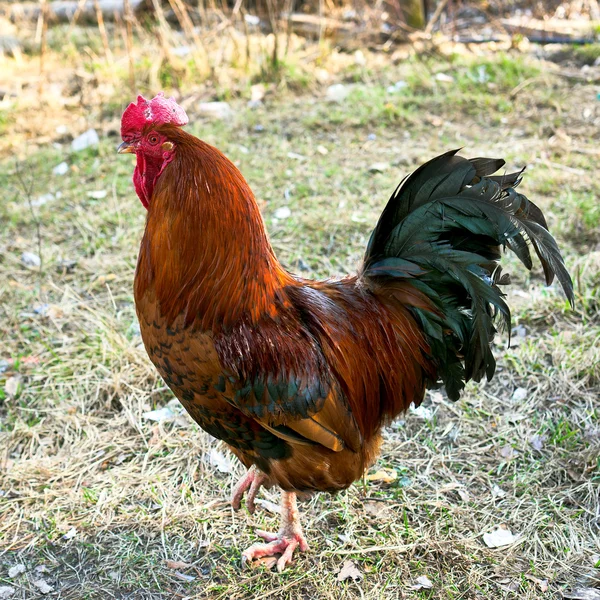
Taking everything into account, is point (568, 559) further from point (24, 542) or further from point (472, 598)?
point (24, 542)

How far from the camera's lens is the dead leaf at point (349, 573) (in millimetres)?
2910

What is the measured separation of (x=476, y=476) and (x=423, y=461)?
11.7 inches

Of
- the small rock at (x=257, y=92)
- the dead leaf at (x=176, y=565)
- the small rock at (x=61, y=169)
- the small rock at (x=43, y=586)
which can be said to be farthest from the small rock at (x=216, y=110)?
the small rock at (x=43, y=586)

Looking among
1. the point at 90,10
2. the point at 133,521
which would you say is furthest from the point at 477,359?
the point at 90,10

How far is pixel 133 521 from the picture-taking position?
3.18m

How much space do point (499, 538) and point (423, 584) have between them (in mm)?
480

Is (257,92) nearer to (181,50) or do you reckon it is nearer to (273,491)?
(181,50)

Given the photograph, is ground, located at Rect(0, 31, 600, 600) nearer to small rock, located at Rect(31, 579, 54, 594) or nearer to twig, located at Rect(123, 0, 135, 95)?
small rock, located at Rect(31, 579, 54, 594)

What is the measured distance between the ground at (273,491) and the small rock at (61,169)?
0.42ft

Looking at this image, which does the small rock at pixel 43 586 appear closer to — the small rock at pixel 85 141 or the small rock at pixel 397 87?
the small rock at pixel 85 141

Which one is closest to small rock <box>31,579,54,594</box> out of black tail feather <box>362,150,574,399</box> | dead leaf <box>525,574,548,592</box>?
black tail feather <box>362,150,574,399</box>

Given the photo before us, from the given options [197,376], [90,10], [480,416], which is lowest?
[480,416]

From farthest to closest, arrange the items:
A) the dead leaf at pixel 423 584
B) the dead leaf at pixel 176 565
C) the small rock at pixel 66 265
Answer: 1. the small rock at pixel 66 265
2. the dead leaf at pixel 176 565
3. the dead leaf at pixel 423 584

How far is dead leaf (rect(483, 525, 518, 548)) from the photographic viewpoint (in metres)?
3.01
